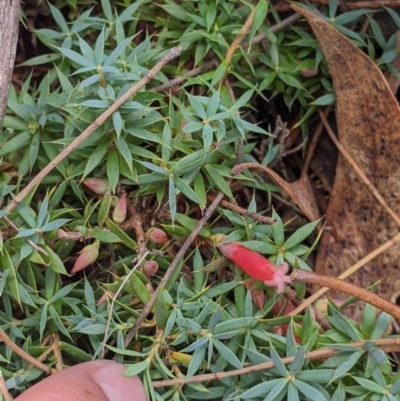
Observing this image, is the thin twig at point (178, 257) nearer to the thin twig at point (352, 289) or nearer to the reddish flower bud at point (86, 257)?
the reddish flower bud at point (86, 257)

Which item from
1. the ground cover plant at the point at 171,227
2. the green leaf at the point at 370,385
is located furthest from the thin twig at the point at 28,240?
the green leaf at the point at 370,385

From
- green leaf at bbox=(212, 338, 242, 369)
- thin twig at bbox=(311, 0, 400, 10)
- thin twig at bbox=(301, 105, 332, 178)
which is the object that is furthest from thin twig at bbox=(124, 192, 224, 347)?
thin twig at bbox=(311, 0, 400, 10)

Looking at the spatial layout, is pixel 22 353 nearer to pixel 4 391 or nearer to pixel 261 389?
pixel 4 391

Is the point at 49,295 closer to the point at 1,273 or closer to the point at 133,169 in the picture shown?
the point at 1,273

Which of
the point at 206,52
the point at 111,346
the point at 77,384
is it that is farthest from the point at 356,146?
the point at 77,384

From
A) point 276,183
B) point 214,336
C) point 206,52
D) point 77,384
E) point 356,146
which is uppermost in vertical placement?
point 206,52
